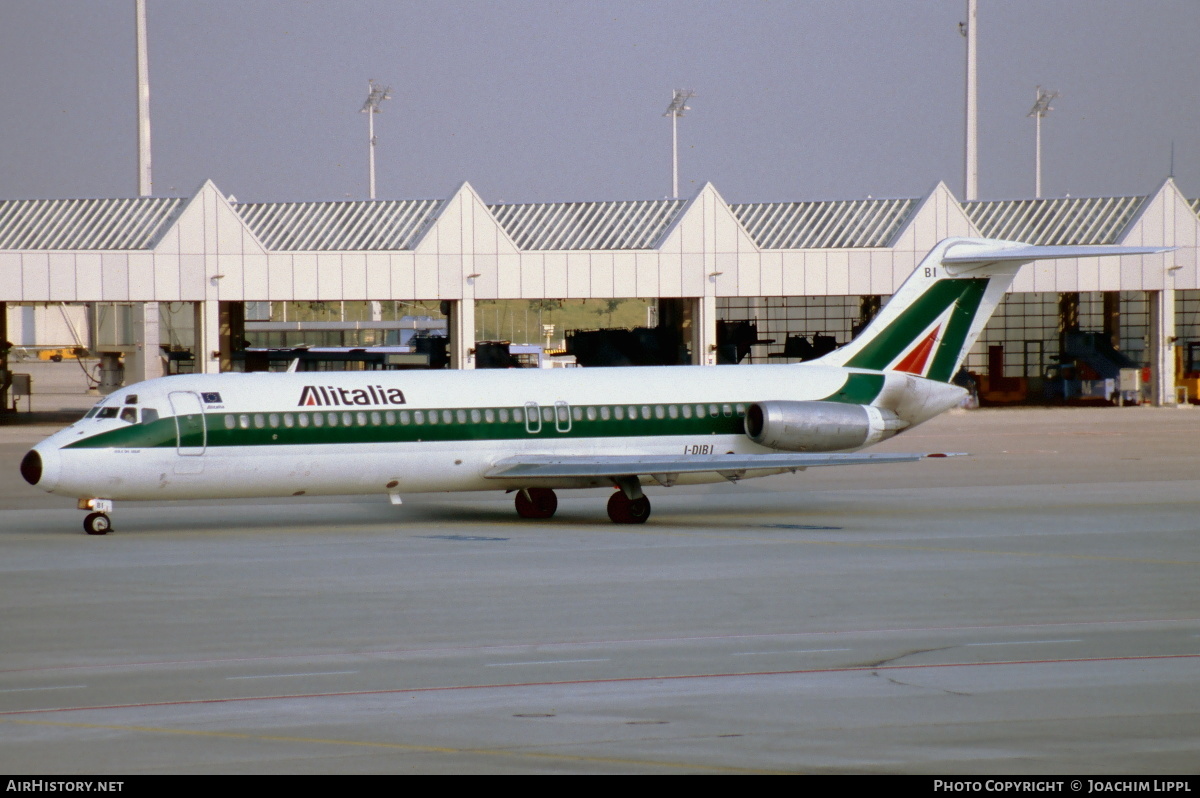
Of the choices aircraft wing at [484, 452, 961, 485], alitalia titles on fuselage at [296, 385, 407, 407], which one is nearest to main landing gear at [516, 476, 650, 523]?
aircraft wing at [484, 452, 961, 485]

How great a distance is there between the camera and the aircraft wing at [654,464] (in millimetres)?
25609

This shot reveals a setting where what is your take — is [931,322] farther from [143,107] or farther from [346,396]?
[143,107]

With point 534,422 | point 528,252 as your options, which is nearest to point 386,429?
point 534,422

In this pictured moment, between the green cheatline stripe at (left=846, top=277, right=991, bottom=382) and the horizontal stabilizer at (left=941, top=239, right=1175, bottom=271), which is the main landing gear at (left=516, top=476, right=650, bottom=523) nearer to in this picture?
the green cheatline stripe at (left=846, top=277, right=991, bottom=382)

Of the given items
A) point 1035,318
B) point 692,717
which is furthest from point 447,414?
point 1035,318

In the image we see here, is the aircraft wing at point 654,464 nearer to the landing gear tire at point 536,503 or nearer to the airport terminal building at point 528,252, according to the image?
the landing gear tire at point 536,503

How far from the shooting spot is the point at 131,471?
24172 millimetres

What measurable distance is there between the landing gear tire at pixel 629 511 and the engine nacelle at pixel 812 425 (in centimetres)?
260

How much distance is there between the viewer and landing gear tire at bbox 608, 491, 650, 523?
2667cm

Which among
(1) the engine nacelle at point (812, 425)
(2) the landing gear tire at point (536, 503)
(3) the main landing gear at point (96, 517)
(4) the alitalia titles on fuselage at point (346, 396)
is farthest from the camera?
(2) the landing gear tire at point (536, 503)

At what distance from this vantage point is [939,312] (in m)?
29.6

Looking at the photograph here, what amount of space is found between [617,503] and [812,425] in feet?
13.2

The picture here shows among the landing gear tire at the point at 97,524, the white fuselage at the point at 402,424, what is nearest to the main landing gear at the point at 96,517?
the landing gear tire at the point at 97,524

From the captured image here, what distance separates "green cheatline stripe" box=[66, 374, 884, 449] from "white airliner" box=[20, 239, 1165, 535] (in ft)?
0.09
